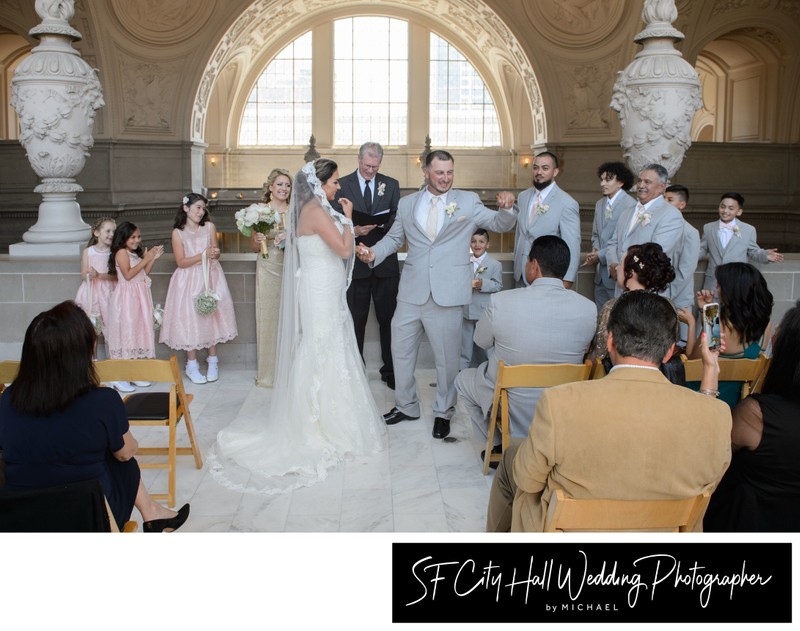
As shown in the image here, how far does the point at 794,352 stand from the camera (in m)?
2.88

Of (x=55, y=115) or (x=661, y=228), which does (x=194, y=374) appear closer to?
(x=55, y=115)

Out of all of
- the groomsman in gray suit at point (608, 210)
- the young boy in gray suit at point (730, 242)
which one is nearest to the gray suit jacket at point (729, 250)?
the young boy in gray suit at point (730, 242)

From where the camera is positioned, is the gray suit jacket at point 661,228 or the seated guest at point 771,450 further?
the gray suit jacket at point 661,228

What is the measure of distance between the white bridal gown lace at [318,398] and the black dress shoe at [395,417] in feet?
1.22

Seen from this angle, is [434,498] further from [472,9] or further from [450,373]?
[472,9]

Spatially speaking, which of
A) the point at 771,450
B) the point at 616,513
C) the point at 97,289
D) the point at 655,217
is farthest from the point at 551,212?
the point at 616,513

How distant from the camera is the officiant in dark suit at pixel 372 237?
6.46 meters

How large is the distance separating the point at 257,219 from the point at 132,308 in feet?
3.83

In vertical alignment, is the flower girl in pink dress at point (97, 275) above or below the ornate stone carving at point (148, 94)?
below

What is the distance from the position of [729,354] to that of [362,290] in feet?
10.5

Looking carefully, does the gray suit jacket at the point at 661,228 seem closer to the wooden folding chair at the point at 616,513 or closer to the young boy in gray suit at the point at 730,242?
the young boy in gray suit at the point at 730,242

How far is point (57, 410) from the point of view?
3.04m

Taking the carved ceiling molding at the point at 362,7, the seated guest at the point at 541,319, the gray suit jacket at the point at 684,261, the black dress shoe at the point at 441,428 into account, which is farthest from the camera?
the carved ceiling molding at the point at 362,7

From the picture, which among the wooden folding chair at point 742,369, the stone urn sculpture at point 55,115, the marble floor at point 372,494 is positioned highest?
the stone urn sculpture at point 55,115
